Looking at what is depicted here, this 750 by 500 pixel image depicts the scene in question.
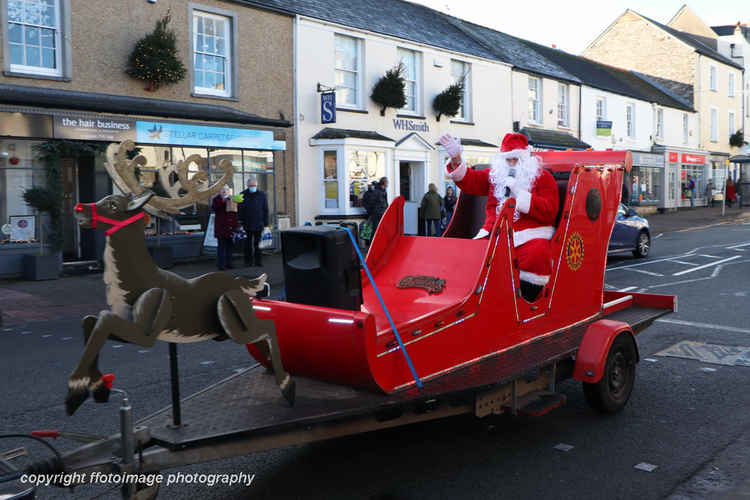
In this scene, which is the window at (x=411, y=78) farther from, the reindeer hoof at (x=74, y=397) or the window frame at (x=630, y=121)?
the reindeer hoof at (x=74, y=397)

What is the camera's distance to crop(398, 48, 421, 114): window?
2214cm

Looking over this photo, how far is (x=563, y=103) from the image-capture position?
3008 cm

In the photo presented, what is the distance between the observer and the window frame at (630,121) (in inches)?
1384

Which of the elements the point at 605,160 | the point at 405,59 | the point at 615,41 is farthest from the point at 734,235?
the point at 615,41

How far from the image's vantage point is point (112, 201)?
3.21 m

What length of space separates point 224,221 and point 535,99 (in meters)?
17.6

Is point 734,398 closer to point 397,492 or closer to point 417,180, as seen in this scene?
point 397,492

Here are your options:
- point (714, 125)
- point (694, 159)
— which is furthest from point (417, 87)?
point (714, 125)

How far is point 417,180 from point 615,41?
27.1 meters

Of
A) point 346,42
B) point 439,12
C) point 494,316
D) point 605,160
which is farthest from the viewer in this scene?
point 439,12

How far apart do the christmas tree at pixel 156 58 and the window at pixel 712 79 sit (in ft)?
124

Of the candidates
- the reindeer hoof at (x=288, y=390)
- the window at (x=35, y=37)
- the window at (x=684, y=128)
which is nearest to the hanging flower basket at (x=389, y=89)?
the window at (x=35, y=37)

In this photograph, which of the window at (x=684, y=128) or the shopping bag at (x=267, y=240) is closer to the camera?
the shopping bag at (x=267, y=240)

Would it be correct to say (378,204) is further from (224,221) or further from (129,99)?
(129,99)
